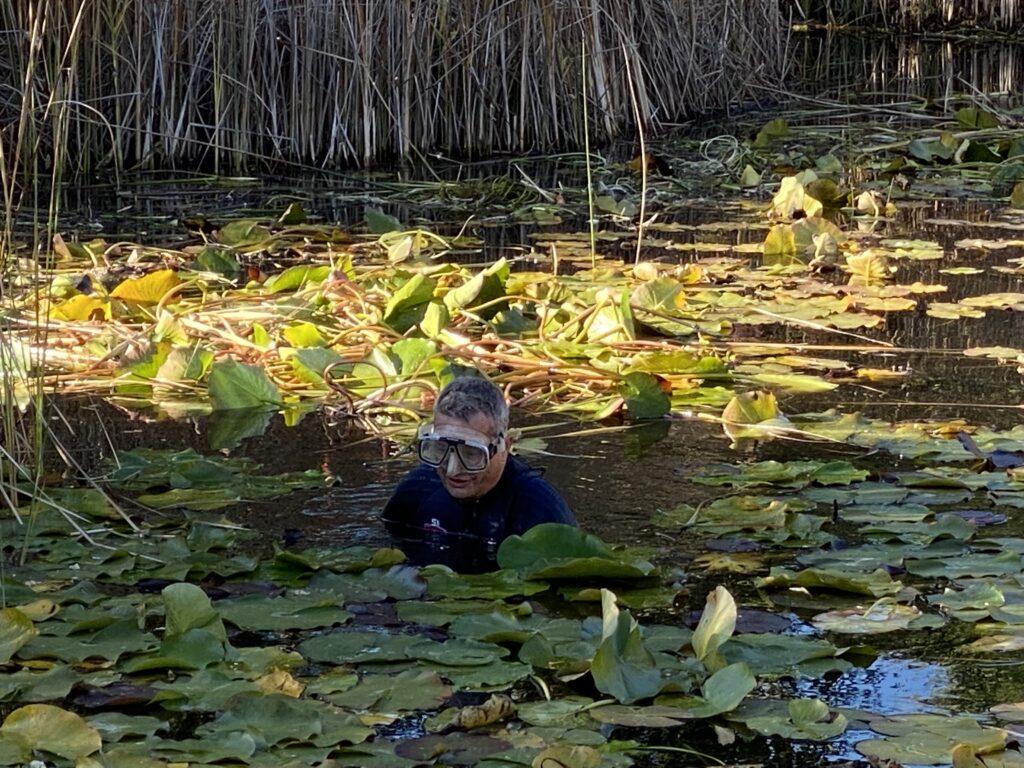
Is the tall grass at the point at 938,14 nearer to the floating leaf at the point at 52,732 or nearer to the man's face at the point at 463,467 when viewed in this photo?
the man's face at the point at 463,467

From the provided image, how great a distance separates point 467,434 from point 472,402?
0.08m

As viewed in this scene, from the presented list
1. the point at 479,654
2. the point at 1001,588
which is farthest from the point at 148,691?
the point at 1001,588

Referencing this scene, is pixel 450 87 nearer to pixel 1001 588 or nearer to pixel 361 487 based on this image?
pixel 361 487

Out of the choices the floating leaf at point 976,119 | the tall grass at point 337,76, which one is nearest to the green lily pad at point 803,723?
the tall grass at point 337,76

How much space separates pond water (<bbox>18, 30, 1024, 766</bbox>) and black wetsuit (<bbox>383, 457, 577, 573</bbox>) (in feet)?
0.34

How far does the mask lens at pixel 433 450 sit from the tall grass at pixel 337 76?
19.9ft

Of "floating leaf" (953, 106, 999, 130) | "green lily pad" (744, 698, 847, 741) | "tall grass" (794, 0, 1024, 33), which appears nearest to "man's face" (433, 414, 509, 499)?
"green lily pad" (744, 698, 847, 741)

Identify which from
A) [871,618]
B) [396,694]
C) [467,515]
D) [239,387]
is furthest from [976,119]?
[396,694]

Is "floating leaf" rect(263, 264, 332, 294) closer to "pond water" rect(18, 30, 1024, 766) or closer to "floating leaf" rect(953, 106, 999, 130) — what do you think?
"pond water" rect(18, 30, 1024, 766)

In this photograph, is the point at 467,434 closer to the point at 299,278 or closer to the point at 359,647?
the point at 359,647

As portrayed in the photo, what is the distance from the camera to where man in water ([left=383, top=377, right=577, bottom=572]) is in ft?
15.0

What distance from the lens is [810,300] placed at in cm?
752

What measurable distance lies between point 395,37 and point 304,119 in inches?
31.2

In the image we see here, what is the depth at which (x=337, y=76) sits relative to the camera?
1099cm
